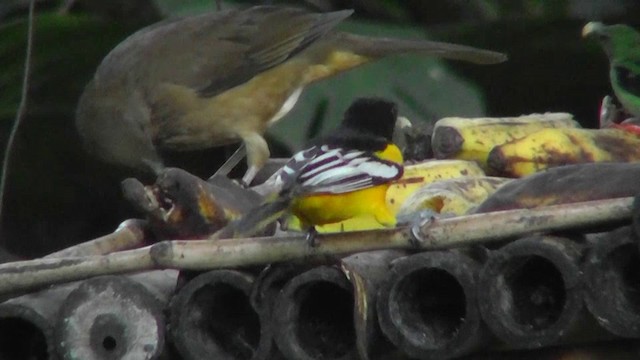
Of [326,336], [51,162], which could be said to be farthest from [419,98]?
[326,336]

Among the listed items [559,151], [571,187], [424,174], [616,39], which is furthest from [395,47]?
[571,187]

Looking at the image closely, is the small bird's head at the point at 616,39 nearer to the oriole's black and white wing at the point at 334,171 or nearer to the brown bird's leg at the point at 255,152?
the brown bird's leg at the point at 255,152

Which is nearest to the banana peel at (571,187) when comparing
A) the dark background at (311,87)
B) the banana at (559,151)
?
the banana at (559,151)

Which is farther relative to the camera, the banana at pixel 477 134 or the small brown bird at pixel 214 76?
the small brown bird at pixel 214 76

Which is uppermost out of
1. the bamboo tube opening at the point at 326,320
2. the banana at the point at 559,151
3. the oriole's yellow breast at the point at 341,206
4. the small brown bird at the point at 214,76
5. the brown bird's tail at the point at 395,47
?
the bamboo tube opening at the point at 326,320

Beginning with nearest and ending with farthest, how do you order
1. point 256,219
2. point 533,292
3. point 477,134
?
point 533,292
point 256,219
point 477,134

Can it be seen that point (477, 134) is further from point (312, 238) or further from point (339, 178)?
point (312, 238)
